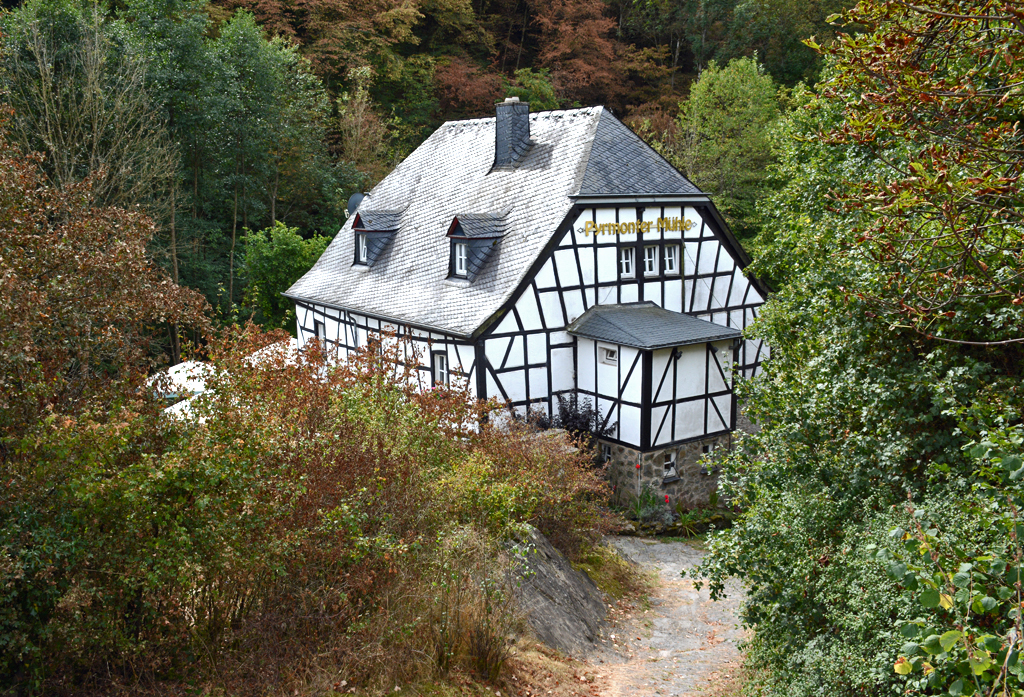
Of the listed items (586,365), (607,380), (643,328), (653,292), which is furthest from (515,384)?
(653,292)

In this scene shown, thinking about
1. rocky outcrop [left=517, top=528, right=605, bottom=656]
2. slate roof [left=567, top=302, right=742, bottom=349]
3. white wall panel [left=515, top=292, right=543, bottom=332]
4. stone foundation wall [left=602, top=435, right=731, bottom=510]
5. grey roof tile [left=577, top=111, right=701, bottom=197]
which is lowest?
stone foundation wall [left=602, top=435, right=731, bottom=510]

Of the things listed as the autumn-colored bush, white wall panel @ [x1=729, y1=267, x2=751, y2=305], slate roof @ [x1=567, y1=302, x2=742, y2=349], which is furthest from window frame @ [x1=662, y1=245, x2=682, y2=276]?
the autumn-colored bush

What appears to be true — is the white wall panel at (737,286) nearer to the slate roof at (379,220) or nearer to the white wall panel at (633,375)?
the white wall panel at (633,375)

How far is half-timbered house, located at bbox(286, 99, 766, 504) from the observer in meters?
16.2

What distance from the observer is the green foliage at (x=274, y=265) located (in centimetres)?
2592

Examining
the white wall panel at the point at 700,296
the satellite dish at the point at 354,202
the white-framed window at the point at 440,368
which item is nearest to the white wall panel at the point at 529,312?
the white-framed window at the point at 440,368

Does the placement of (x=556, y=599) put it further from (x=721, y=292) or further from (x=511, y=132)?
(x=511, y=132)

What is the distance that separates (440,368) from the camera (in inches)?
675

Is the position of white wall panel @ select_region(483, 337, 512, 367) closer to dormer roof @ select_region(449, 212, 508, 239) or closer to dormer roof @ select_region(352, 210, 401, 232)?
dormer roof @ select_region(449, 212, 508, 239)

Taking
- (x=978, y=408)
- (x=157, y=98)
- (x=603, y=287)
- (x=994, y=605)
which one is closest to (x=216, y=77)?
(x=157, y=98)

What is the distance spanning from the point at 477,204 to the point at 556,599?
11.7 meters

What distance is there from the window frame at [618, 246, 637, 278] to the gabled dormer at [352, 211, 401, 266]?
6512mm

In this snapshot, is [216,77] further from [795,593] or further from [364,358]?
[795,593]

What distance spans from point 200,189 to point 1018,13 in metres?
25.9
